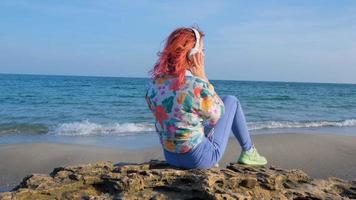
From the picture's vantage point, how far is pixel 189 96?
402 centimetres

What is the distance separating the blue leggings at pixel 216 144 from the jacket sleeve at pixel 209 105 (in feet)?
0.87

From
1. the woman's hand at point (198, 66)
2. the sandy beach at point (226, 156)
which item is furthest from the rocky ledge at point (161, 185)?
the sandy beach at point (226, 156)

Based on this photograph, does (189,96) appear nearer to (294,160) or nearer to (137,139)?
(294,160)

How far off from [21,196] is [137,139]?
8.05 m

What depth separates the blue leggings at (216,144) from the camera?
4.30m

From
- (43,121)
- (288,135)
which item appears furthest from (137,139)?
(43,121)

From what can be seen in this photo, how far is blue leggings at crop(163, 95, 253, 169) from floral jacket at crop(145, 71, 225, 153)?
8 centimetres

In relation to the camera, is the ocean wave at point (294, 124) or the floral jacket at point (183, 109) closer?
the floral jacket at point (183, 109)

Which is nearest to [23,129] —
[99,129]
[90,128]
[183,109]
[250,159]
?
[90,128]

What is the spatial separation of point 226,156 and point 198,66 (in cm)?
524

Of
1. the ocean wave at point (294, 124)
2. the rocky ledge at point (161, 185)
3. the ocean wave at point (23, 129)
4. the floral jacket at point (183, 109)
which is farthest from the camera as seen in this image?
the ocean wave at point (294, 124)

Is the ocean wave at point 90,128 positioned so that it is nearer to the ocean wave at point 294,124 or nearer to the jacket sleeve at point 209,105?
the ocean wave at point 294,124

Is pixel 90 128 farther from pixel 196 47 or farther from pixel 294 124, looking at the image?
pixel 196 47

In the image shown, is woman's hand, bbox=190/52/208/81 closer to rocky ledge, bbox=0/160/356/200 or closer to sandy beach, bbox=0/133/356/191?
rocky ledge, bbox=0/160/356/200
